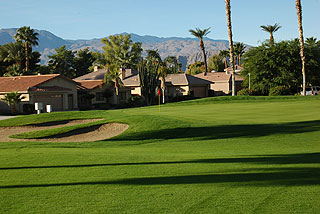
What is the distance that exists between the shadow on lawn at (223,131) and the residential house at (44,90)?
31.7m

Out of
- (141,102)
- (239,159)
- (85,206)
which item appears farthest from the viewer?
(141,102)

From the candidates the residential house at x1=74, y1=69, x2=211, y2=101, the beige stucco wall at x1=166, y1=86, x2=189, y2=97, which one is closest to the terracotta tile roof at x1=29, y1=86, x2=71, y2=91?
the residential house at x1=74, y1=69, x2=211, y2=101

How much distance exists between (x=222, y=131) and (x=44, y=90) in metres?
34.0

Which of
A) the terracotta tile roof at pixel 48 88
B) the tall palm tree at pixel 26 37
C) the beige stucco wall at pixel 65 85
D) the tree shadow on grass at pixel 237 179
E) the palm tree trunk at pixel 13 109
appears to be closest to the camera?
the tree shadow on grass at pixel 237 179

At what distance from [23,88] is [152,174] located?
139 feet

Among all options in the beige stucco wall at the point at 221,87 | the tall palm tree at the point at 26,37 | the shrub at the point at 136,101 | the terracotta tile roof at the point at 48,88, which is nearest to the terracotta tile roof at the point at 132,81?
the shrub at the point at 136,101

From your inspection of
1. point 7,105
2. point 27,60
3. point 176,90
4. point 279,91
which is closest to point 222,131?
point 7,105

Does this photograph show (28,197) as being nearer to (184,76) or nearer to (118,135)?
(118,135)

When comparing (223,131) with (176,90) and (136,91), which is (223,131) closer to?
(136,91)

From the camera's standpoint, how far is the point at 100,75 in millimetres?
72438

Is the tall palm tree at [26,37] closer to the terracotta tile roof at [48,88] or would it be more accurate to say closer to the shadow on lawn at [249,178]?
the terracotta tile roof at [48,88]

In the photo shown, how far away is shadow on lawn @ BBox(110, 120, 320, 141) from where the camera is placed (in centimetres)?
1722

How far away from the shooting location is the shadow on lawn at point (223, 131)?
56.5ft

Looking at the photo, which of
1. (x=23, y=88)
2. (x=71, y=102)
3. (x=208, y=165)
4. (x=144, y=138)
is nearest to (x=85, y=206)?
(x=208, y=165)
